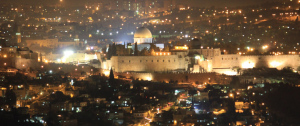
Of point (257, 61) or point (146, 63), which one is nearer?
point (146, 63)

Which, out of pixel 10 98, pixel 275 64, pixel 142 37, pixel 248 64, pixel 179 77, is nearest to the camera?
pixel 10 98

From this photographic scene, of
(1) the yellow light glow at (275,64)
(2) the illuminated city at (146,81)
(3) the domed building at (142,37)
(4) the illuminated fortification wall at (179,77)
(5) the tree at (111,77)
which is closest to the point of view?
(2) the illuminated city at (146,81)

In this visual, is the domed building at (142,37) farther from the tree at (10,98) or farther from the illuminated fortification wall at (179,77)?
the tree at (10,98)

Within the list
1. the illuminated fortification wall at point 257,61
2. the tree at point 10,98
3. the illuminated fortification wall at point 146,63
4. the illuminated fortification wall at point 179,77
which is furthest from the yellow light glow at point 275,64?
the tree at point 10,98

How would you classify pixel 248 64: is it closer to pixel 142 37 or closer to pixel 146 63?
pixel 146 63

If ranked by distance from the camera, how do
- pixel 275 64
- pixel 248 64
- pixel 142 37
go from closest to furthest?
pixel 248 64 → pixel 275 64 → pixel 142 37

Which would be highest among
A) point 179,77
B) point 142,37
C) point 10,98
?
point 142,37

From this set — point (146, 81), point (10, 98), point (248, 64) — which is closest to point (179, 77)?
point (146, 81)
